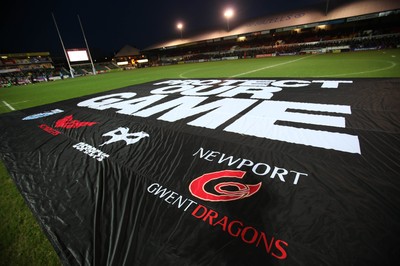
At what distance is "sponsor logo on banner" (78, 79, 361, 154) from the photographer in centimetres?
336

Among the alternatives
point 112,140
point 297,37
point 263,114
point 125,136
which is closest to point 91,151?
point 112,140

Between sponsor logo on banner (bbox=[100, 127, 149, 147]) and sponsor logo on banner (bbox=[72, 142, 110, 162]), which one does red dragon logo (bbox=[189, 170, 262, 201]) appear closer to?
sponsor logo on banner (bbox=[72, 142, 110, 162])

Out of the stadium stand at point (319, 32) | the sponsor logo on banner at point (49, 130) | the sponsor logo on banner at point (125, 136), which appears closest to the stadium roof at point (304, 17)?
the stadium stand at point (319, 32)

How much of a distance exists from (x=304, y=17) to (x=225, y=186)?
3567 centimetres

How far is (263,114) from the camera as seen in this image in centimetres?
459

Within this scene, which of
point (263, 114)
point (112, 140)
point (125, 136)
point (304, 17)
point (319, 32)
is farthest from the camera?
point (319, 32)

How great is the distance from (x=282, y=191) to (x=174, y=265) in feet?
4.50

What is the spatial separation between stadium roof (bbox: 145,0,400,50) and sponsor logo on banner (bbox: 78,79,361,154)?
25.7m

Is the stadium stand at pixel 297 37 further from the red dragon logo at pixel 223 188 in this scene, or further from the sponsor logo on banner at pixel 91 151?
the sponsor logo on banner at pixel 91 151

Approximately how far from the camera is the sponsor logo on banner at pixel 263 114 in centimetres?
336

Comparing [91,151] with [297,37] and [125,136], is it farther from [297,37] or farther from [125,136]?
[297,37]

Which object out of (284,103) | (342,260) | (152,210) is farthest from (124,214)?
(284,103)

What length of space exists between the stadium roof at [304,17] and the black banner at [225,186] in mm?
28161

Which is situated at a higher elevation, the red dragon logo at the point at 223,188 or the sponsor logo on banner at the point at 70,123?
the sponsor logo on banner at the point at 70,123
